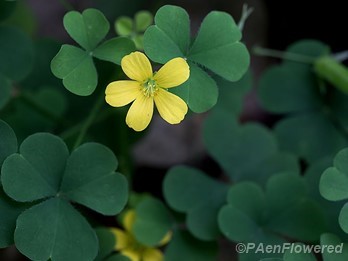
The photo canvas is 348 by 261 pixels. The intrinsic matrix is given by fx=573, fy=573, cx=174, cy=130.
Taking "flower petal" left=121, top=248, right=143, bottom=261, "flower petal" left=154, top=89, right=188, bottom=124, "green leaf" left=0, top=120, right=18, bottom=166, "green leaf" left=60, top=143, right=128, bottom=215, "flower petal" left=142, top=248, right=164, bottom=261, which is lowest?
"flower petal" left=142, top=248, right=164, bottom=261

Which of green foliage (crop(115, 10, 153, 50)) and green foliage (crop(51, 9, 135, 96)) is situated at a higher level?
green foliage (crop(51, 9, 135, 96))

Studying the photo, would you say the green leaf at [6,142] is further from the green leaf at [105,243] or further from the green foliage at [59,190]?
the green leaf at [105,243]

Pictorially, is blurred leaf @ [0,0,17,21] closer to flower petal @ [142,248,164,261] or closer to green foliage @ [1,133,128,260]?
green foliage @ [1,133,128,260]

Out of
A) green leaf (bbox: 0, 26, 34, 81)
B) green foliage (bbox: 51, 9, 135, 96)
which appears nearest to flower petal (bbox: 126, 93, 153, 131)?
green foliage (bbox: 51, 9, 135, 96)

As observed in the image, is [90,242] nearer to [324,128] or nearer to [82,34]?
[82,34]

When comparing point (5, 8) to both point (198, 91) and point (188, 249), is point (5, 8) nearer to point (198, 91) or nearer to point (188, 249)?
point (198, 91)

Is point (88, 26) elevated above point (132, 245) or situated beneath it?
elevated above

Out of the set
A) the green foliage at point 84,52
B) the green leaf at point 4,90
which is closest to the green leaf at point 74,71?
the green foliage at point 84,52

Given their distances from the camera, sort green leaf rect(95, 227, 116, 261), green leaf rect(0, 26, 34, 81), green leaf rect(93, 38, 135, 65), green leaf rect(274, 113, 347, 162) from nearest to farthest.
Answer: green leaf rect(93, 38, 135, 65) < green leaf rect(95, 227, 116, 261) < green leaf rect(0, 26, 34, 81) < green leaf rect(274, 113, 347, 162)

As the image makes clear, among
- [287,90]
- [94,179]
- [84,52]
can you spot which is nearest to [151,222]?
[94,179]
